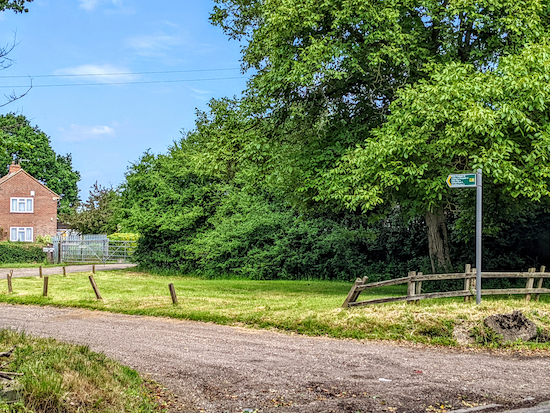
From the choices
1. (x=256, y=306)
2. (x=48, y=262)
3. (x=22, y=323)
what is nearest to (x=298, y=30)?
(x=256, y=306)

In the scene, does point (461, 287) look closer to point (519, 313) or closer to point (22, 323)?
point (519, 313)

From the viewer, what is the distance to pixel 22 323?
14.8 m

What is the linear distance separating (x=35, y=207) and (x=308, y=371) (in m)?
58.0

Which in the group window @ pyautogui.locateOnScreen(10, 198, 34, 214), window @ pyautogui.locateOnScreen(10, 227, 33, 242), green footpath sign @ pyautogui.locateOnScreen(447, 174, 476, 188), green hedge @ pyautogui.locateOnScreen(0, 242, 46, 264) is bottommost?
green hedge @ pyautogui.locateOnScreen(0, 242, 46, 264)

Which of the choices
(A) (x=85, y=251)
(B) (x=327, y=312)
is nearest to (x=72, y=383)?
(B) (x=327, y=312)

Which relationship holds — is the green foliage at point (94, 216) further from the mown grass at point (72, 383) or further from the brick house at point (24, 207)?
the mown grass at point (72, 383)

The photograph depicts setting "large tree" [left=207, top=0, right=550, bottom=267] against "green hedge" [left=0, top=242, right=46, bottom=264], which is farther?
"green hedge" [left=0, top=242, right=46, bottom=264]

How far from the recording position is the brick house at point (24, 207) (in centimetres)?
5956

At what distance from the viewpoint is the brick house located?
195 ft

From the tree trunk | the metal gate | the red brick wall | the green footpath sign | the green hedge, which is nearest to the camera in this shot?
the green footpath sign

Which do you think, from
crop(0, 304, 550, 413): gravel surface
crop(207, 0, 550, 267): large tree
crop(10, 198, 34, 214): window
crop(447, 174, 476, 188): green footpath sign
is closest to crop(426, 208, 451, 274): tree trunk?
crop(207, 0, 550, 267): large tree

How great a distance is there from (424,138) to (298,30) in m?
5.71

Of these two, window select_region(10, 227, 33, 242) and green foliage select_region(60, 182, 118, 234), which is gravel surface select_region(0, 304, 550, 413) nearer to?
green foliage select_region(60, 182, 118, 234)

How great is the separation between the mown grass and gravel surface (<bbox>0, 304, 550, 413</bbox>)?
603mm
